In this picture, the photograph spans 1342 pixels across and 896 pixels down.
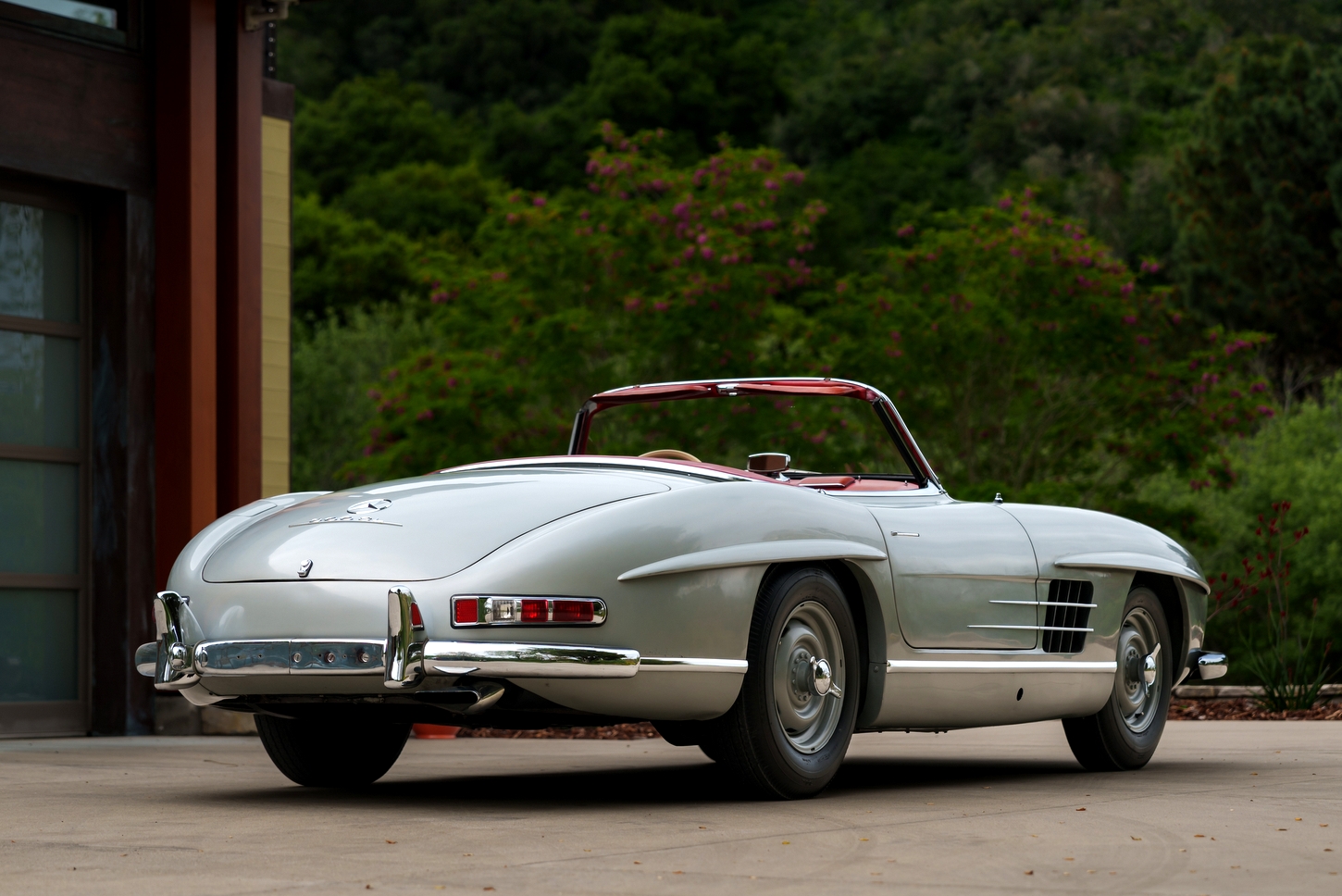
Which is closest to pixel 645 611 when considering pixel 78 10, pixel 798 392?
pixel 798 392

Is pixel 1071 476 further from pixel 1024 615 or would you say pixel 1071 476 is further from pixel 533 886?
pixel 533 886

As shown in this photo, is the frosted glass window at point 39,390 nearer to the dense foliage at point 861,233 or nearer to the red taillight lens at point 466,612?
the red taillight lens at point 466,612

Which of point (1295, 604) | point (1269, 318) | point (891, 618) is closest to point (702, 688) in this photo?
point (891, 618)

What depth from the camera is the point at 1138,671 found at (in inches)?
297

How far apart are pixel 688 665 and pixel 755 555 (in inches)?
16.5

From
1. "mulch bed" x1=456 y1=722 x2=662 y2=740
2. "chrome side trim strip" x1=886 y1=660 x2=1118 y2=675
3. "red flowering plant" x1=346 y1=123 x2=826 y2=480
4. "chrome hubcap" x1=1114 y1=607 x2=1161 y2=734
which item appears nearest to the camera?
"chrome side trim strip" x1=886 y1=660 x2=1118 y2=675

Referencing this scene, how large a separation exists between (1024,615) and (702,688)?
69.2 inches

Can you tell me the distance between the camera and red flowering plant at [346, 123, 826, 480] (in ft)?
61.5

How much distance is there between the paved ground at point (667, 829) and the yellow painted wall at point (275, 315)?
373cm

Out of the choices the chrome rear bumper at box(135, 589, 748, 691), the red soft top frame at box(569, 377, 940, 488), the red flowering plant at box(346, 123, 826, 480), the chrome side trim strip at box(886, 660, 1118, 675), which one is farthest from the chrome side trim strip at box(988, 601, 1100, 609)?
the red flowering plant at box(346, 123, 826, 480)

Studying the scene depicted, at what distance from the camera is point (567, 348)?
18.8 metres

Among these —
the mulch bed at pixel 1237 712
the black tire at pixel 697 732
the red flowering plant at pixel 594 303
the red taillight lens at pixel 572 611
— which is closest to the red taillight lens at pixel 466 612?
the red taillight lens at pixel 572 611

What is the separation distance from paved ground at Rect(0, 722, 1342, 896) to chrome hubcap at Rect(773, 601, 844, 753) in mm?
230

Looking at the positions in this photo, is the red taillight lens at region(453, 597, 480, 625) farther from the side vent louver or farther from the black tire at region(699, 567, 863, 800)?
the side vent louver
